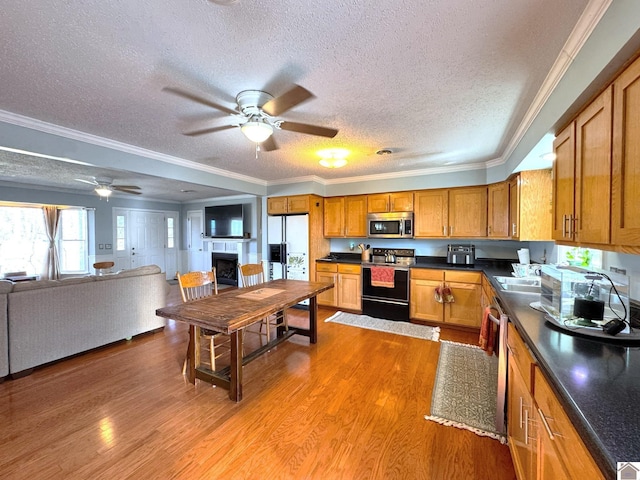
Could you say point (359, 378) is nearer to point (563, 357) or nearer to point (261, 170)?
point (563, 357)

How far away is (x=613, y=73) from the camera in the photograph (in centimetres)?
117

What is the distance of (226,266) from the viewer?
22.7 feet

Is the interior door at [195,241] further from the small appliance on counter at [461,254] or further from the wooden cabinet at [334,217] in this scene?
the small appliance on counter at [461,254]

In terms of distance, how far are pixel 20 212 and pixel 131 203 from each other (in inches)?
74.5

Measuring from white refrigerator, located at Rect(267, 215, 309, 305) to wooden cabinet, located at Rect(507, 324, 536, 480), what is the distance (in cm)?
351

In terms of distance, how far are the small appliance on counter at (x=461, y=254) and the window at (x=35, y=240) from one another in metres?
7.57

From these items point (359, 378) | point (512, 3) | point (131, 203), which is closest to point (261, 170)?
point (359, 378)

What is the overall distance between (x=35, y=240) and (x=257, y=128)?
6490 millimetres

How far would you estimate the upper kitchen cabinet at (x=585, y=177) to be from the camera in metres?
1.22

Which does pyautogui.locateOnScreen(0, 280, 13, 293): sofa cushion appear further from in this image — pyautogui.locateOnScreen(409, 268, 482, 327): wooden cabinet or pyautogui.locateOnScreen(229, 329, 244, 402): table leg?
pyautogui.locateOnScreen(409, 268, 482, 327): wooden cabinet

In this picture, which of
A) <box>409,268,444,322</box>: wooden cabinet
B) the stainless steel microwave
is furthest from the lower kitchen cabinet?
the stainless steel microwave

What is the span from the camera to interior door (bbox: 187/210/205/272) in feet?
24.5

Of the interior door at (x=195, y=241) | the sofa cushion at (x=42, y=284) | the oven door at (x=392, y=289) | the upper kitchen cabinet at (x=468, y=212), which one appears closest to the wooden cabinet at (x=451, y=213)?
the upper kitchen cabinet at (x=468, y=212)

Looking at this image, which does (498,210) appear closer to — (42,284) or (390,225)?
(390,225)
